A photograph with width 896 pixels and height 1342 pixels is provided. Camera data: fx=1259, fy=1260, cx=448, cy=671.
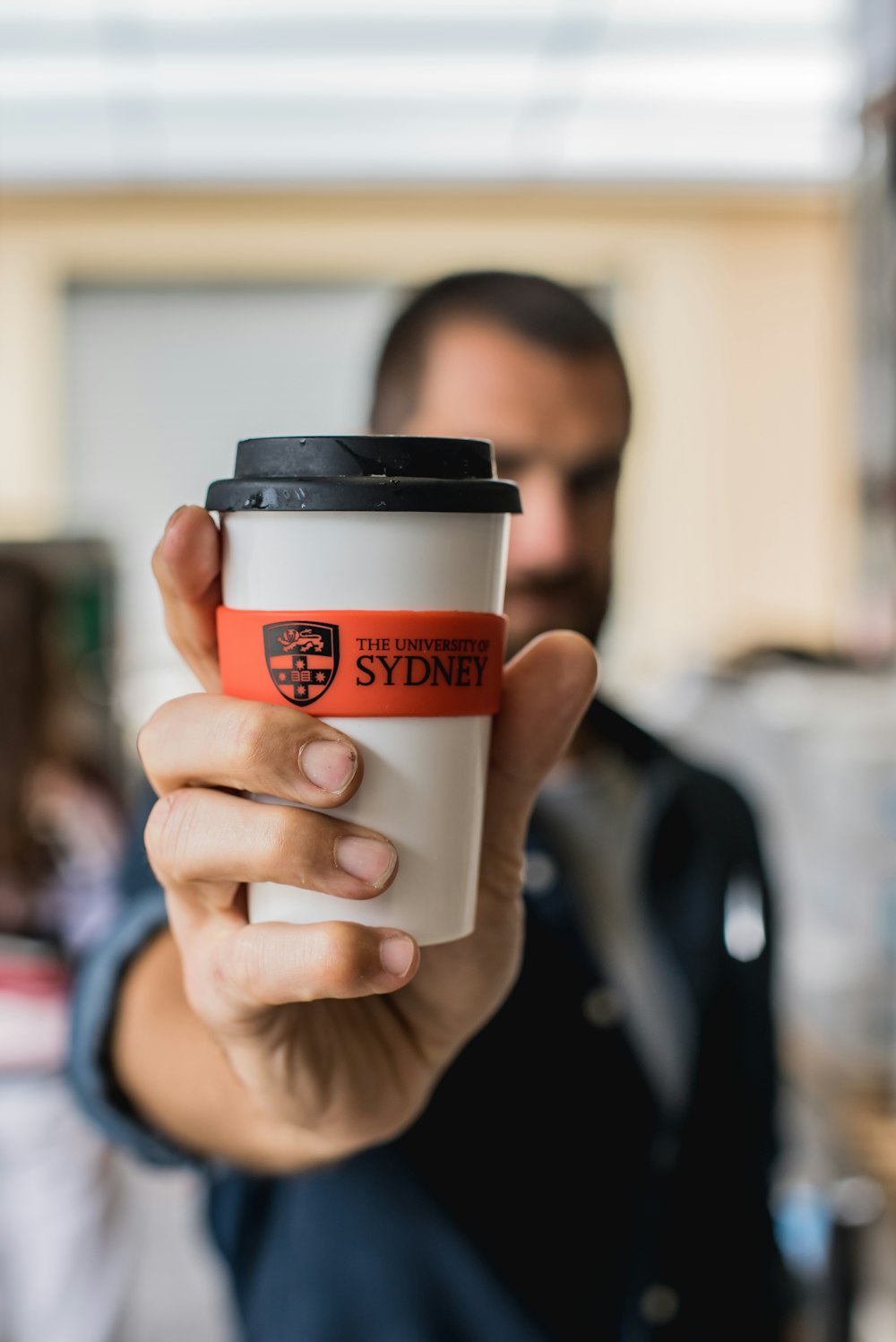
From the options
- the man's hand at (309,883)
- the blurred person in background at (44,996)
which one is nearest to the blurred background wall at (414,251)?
the blurred person in background at (44,996)

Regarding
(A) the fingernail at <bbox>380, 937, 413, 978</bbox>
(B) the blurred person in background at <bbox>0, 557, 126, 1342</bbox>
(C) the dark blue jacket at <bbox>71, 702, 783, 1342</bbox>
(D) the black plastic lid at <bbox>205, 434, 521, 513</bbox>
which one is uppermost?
(D) the black plastic lid at <bbox>205, 434, 521, 513</bbox>

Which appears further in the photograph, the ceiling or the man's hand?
the ceiling

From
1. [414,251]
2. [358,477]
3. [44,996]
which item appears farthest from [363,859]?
[414,251]

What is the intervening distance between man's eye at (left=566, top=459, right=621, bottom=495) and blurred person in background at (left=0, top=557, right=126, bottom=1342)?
1.22 meters

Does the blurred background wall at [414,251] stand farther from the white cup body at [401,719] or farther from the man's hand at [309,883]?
the white cup body at [401,719]

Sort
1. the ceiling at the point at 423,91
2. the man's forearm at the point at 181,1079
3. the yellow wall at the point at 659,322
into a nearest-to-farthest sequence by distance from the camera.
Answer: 1. the man's forearm at the point at 181,1079
2. the ceiling at the point at 423,91
3. the yellow wall at the point at 659,322

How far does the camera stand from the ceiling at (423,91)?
382 centimetres

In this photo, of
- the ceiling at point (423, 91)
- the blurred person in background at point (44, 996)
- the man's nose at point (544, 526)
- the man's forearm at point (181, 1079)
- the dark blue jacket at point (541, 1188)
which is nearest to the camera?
the man's forearm at point (181, 1079)

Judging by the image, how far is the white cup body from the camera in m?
0.52

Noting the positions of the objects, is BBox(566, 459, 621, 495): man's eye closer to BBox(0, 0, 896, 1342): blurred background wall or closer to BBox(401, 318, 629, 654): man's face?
BBox(401, 318, 629, 654): man's face

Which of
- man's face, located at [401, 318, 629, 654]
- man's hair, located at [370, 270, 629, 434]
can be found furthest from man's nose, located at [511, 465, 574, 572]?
man's hair, located at [370, 270, 629, 434]

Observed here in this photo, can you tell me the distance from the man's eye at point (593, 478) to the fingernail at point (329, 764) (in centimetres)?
75

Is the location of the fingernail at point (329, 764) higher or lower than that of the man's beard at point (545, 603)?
higher

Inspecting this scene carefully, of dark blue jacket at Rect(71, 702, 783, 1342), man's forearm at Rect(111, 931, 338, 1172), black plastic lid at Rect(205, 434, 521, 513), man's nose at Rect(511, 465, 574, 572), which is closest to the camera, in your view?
black plastic lid at Rect(205, 434, 521, 513)
